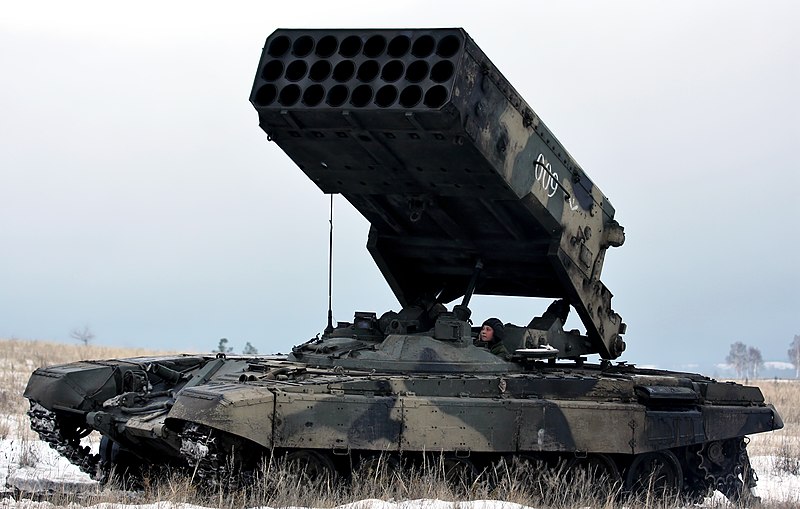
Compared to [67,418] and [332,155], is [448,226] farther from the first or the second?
[67,418]

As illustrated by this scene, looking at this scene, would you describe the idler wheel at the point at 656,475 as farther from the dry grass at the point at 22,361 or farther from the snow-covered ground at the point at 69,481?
the dry grass at the point at 22,361

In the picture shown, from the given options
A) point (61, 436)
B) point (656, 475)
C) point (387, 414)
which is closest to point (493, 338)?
Answer: point (656, 475)

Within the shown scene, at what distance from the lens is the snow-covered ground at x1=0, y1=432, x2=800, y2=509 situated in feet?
31.1

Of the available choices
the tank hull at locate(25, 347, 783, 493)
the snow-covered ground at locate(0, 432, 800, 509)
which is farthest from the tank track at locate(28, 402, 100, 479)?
the snow-covered ground at locate(0, 432, 800, 509)

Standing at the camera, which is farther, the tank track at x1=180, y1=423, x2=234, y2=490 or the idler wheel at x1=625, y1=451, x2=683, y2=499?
the idler wheel at x1=625, y1=451, x2=683, y2=499

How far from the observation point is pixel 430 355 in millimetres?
11312

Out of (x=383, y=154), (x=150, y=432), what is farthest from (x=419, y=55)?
(x=150, y=432)

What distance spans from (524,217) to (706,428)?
2939 mm

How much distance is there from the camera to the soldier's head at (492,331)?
479 inches

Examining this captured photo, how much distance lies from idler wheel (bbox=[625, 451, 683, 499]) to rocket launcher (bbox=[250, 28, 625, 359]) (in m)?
1.81

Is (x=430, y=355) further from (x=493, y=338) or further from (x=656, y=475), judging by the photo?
(x=656, y=475)

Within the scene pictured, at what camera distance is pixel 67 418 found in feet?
39.2

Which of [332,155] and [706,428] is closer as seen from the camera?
[332,155]

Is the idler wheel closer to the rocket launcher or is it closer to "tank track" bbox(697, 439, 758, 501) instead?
"tank track" bbox(697, 439, 758, 501)
